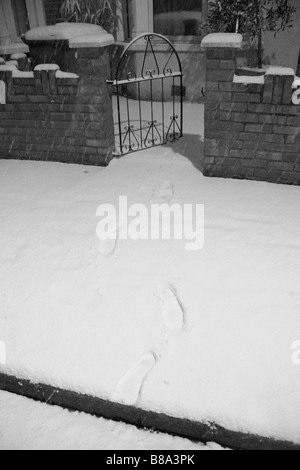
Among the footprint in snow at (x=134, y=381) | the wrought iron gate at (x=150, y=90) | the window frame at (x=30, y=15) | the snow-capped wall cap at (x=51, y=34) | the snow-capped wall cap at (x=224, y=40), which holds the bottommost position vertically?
the footprint in snow at (x=134, y=381)

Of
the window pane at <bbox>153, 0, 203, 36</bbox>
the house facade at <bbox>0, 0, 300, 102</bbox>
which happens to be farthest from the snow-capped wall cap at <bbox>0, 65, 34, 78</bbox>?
the window pane at <bbox>153, 0, 203, 36</bbox>

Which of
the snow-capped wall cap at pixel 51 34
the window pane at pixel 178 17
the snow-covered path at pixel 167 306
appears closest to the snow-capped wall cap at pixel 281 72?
the snow-covered path at pixel 167 306

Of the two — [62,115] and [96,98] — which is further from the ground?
[96,98]

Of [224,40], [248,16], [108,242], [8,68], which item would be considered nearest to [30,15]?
[8,68]

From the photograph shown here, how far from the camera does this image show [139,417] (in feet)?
6.35

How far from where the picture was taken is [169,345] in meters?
2.22

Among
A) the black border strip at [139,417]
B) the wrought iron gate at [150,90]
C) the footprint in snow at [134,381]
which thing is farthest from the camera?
the wrought iron gate at [150,90]

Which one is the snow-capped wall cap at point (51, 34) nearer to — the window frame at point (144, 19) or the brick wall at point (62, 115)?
the window frame at point (144, 19)

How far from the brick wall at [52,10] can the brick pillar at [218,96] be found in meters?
6.03

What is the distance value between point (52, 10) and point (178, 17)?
3.01 m

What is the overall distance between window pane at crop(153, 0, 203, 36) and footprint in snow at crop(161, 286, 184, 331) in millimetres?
6369

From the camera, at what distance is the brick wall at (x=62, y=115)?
4.14 m

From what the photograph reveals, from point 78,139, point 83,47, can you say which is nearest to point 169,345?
point 78,139

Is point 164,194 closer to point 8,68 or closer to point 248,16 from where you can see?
point 8,68
